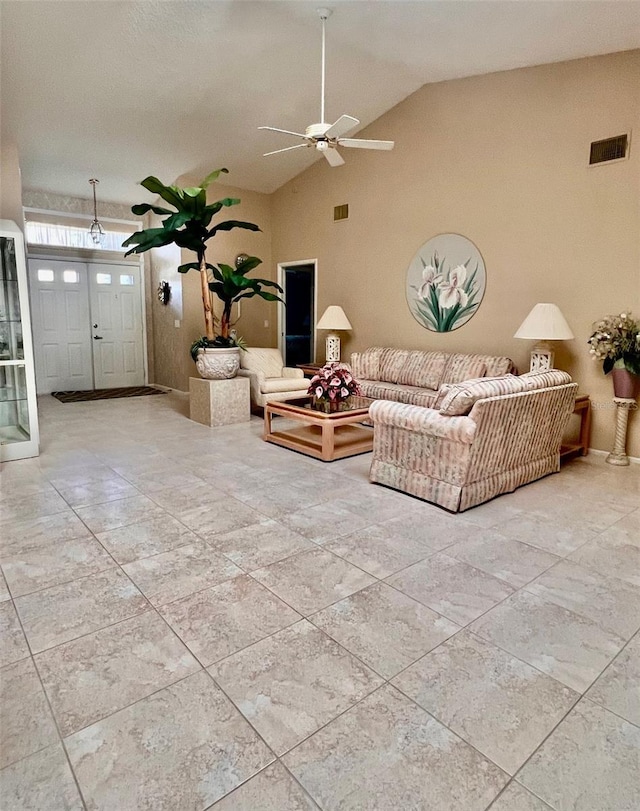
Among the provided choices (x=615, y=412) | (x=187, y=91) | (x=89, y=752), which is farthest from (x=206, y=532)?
(x=187, y=91)

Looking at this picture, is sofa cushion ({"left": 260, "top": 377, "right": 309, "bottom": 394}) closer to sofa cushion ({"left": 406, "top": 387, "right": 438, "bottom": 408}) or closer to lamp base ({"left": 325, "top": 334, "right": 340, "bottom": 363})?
lamp base ({"left": 325, "top": 334, "right": 340, "bottom": 363})

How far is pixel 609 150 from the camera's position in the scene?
4.36 meters

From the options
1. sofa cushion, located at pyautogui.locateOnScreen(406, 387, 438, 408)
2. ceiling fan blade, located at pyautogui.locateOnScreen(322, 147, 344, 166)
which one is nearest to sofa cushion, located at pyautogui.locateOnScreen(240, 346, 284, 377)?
sofa cushion, located at pyautogui.locateOnScreen(406, 387, 438, 408)

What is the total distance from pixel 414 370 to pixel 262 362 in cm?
204

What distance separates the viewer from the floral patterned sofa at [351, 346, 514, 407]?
5141mm

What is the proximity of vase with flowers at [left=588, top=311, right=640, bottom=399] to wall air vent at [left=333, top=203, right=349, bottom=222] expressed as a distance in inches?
149

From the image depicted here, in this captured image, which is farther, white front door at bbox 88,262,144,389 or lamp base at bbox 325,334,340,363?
white front door at bbox 88,262,144,389

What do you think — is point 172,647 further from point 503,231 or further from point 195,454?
point 503,231

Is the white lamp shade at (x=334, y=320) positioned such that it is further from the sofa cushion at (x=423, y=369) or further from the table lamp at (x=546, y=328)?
the table lamp at (x=546, y=328)

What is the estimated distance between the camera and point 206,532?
2.93 meters

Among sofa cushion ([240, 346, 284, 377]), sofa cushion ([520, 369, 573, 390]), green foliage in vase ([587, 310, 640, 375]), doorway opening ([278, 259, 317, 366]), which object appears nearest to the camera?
sofa cushion ([520, 369, 573, 390])

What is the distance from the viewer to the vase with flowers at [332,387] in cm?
447

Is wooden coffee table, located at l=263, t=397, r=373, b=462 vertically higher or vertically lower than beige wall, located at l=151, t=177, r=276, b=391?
lower

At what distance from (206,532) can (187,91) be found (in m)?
4.70
